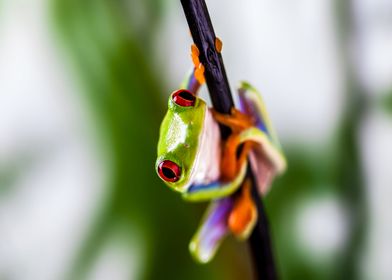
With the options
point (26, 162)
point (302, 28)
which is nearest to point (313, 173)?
point (302, 28)

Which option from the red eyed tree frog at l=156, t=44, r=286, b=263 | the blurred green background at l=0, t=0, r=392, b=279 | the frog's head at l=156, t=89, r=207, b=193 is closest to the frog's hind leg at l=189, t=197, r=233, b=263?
the red eyed tree frog at l=156, t=44, r=286, b=263

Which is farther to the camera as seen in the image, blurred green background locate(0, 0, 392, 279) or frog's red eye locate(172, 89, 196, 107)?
blurred green background locate(0, 0, 392, 279)

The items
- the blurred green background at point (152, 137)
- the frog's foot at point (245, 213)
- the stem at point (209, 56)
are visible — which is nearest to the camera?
the stem at point (209, 56)

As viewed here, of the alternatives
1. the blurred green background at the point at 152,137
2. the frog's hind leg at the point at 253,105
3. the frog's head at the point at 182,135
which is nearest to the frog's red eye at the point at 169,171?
the frog's head at the point at 182,135

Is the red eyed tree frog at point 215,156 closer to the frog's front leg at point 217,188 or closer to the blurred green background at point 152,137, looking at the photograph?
the frog's front leg at point 217,188

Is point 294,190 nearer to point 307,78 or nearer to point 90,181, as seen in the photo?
point 307,78

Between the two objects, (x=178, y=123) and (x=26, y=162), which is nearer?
(x=178, y=123)

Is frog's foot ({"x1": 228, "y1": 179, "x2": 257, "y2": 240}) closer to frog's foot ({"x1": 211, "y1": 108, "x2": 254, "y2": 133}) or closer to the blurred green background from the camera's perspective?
frog's foot ({"x1": 211, "y1": 108, "x2": 254, "y2": 133})

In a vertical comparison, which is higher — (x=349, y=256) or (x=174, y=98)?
(x=174, y=98)
